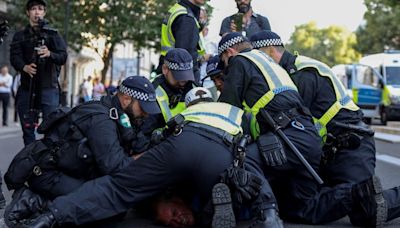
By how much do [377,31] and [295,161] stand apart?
183 feet

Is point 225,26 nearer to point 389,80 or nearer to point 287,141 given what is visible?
point 287,141

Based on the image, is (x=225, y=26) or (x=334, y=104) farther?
(x=225, y=26)

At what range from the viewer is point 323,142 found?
6305mm

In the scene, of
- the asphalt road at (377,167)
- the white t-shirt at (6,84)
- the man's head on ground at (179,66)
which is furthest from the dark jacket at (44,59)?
the white t-shirt at (6,84)

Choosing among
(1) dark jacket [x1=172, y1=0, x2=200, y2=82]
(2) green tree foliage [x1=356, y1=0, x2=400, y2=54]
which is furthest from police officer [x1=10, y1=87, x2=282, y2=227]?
(2) green tree foliage [x1=356, y1=0, x2=400, y2=54]

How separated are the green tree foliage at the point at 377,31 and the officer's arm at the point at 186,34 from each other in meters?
49.2

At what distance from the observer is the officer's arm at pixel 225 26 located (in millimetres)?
8528

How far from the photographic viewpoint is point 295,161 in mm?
5586

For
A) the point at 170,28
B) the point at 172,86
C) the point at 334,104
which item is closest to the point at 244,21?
the point at 170,28

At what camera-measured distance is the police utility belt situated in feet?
20.4

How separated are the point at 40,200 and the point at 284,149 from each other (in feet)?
5.79

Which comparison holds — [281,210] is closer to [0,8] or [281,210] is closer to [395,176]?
[395,176]

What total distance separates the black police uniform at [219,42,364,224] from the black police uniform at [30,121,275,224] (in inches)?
21.6

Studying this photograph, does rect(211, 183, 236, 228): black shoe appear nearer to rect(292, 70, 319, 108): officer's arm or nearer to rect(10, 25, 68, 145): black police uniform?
rect(292, 70, 319, 108): officer's arm
